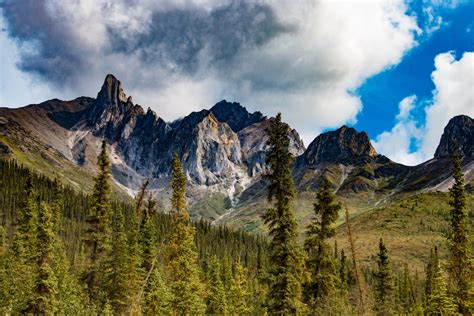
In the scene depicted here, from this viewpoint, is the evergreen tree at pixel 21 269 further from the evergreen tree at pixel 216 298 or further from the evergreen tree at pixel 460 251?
the evergreen tree at pixel 460 251

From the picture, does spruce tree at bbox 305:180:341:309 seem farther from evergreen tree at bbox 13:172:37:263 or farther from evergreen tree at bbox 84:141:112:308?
evergreen tree at bbox 13:172:37:263

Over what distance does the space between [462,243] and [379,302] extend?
24.8 metres

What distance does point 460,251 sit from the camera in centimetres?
3416

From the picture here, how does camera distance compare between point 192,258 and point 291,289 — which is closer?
point 291,289

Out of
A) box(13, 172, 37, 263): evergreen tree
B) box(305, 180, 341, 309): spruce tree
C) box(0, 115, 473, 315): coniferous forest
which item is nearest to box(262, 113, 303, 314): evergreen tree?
box(0, 115, 473, 315): coniferous forest

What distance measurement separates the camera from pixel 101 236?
41.7 metres

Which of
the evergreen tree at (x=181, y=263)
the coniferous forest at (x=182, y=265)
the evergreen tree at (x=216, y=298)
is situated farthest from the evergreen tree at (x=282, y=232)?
the evergreen tree at (x=216, y=298)

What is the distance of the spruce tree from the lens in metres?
34.6

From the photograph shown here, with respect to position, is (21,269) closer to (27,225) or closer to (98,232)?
(98,232)

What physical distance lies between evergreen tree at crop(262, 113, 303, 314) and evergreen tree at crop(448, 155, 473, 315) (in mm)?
14121

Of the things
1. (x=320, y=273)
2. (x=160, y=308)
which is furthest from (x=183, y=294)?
(x=320, y=273)

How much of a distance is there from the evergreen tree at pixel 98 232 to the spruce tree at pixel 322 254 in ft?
65.3

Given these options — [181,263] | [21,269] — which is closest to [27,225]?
[21,269]

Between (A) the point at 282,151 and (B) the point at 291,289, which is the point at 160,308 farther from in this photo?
(A) the point at 282,151
